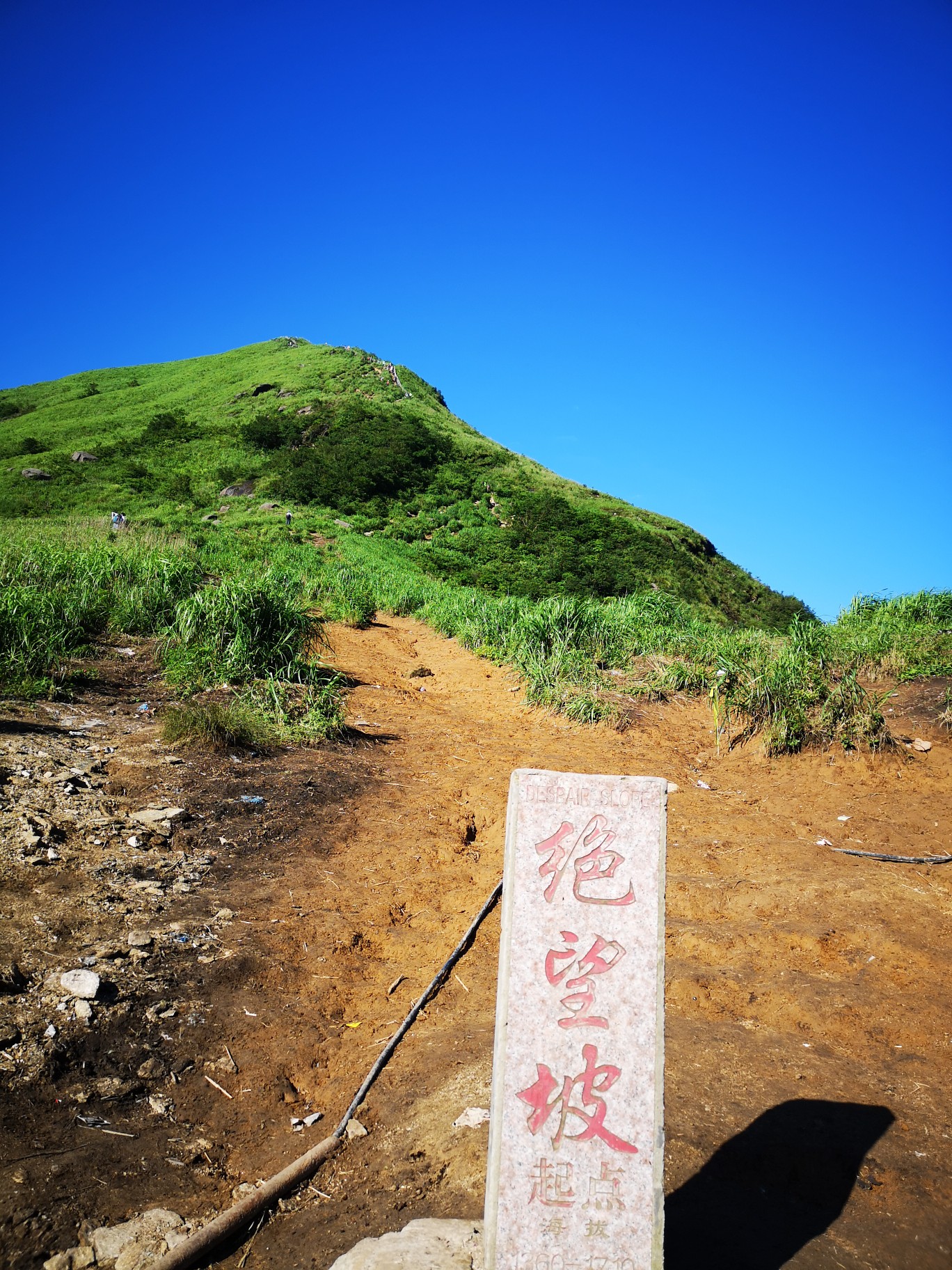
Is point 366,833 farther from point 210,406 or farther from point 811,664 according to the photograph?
point 210,406

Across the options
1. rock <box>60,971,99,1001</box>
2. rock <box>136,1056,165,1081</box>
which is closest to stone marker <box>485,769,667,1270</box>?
rock <box>136,1056,165,1081</box>

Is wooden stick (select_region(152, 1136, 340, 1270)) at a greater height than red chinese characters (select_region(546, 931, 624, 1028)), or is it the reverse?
red chinese characters (select_region(546, 931, 624, 1028))

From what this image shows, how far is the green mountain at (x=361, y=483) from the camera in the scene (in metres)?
21.7

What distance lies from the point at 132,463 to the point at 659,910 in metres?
26.9

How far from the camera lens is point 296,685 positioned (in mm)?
7531

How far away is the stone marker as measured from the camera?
6.66 ft

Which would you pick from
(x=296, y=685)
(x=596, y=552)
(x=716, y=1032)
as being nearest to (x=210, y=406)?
(x=596, y=552)

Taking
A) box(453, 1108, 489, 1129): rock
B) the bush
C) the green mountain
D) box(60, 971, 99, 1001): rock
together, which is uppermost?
the green mountain

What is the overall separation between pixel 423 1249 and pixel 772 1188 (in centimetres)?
129

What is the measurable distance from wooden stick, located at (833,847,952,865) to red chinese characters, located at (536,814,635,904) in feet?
12.7

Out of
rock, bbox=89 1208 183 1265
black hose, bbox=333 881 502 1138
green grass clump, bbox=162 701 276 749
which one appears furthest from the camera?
green grass clump, bbox=162 701 276 749

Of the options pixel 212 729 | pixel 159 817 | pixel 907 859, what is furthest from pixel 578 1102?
pixel 212 729

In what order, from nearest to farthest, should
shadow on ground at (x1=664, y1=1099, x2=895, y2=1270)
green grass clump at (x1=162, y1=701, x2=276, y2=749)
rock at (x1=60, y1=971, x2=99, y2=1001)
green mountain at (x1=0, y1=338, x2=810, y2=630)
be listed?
shadow on ground at (x1=664, y1=1099, x2=895, y2=1270) < rock at (x1=60, y1=971, x2=99, y2=1001) < green grass clump at (x1=162, y1=701, x2=276, y2=749) < green mountain at (x1=0, y1=338, x2=810, y2=630)

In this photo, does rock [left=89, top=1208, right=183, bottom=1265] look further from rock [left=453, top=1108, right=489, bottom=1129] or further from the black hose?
rock [left=453, top=1108, right=489, bottom=1129]
